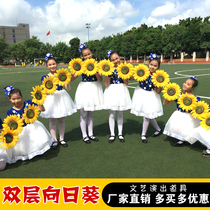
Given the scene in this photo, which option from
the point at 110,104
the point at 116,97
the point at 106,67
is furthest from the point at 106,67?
the point at 110,104

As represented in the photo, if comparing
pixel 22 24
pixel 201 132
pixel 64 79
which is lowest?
pixel 201 132

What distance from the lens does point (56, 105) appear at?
159 inches

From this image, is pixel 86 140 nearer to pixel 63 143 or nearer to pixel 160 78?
pixel 63 143

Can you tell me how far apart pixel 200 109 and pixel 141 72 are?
55.3 inches

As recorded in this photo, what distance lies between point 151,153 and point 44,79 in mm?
2642

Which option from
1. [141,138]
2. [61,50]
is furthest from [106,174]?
[61,50]

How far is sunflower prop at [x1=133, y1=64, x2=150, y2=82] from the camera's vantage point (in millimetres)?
4004

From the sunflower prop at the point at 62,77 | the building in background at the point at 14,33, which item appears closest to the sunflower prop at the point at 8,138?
the sunflower prop at the point at 62,77

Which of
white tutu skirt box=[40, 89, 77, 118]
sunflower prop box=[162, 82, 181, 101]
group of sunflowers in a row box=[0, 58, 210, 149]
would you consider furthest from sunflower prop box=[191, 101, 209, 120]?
white tutu skirt box=[40, 89, 77, 118]

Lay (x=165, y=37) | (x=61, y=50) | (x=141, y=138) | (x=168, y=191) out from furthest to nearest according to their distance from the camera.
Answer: (x=61, y=50)
(x=165, y=37)
(x=141, y=138)
(x=168, y=191)

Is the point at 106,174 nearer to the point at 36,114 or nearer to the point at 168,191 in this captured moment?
the point at 168,191

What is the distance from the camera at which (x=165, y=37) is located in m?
48.9

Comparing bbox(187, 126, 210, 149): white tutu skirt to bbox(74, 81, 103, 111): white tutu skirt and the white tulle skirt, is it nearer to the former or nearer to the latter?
the white tulle skirt

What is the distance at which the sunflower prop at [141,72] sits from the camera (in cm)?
400
